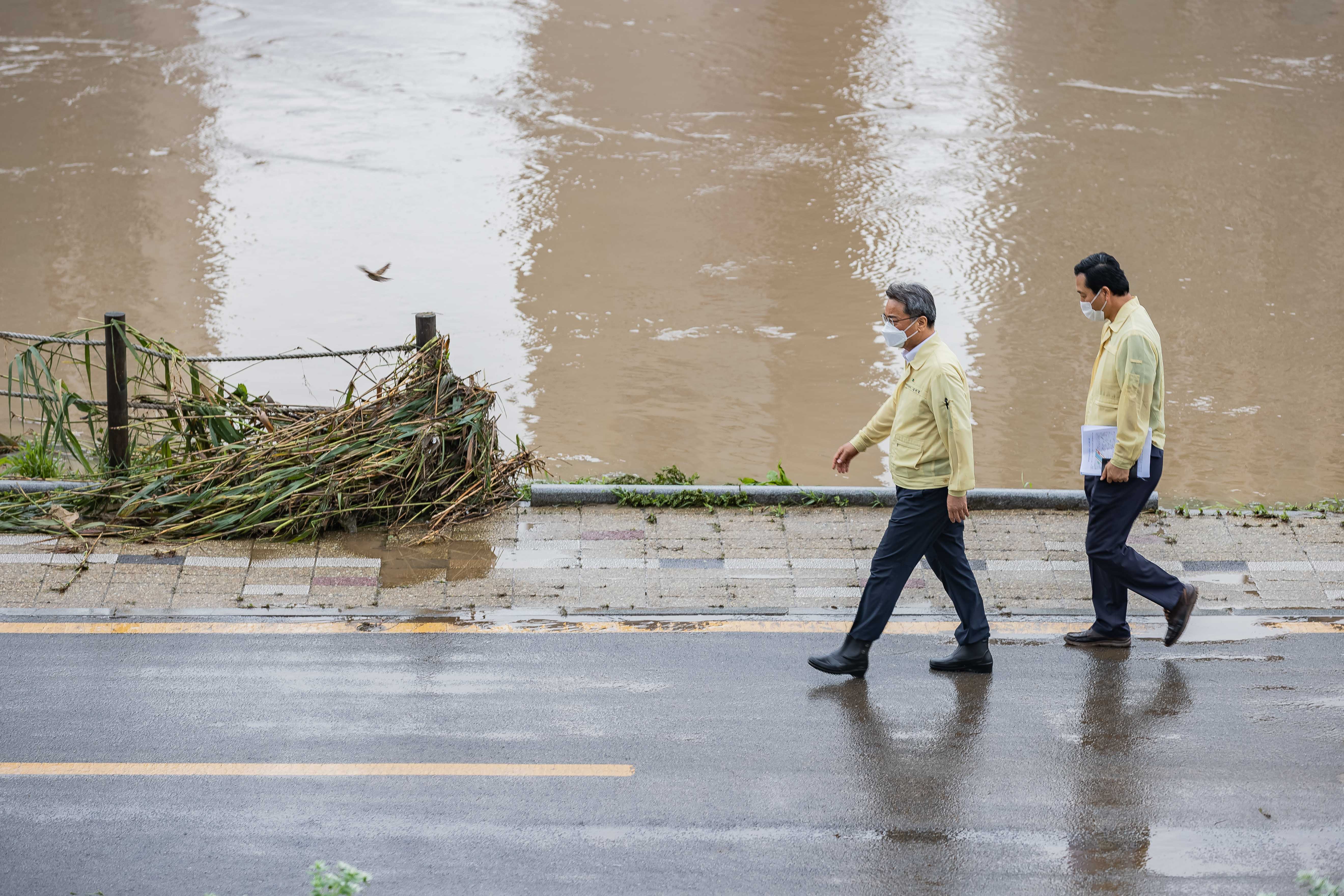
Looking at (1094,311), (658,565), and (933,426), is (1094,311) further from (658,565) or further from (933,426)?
(658,565)

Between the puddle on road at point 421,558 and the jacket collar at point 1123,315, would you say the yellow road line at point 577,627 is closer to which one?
the puddle on road at point 421,558

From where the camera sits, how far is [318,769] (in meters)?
5.37

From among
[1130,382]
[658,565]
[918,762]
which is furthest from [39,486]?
[1130,382]

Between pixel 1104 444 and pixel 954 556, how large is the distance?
2.97 ft

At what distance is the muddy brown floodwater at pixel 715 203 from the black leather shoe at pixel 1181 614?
13.8 feet

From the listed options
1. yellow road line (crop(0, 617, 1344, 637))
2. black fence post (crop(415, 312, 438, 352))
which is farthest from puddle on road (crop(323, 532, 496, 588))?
black fence post (crop(415, 312, 438, 352))

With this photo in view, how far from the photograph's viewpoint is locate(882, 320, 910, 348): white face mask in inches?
235

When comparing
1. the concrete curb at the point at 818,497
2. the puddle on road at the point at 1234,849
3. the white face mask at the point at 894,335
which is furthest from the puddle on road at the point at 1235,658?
the white face mask at the point at 894,335

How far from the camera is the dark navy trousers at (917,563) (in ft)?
19.8

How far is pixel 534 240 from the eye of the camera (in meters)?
17.4

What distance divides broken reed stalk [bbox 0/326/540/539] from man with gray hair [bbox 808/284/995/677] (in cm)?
274

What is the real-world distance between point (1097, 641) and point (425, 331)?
4.39m

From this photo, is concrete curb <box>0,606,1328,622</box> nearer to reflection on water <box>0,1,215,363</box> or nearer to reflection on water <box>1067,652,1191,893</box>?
reflection on water <box>1067,652,1191,893</box>

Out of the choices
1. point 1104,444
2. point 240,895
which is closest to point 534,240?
point 1104,444
